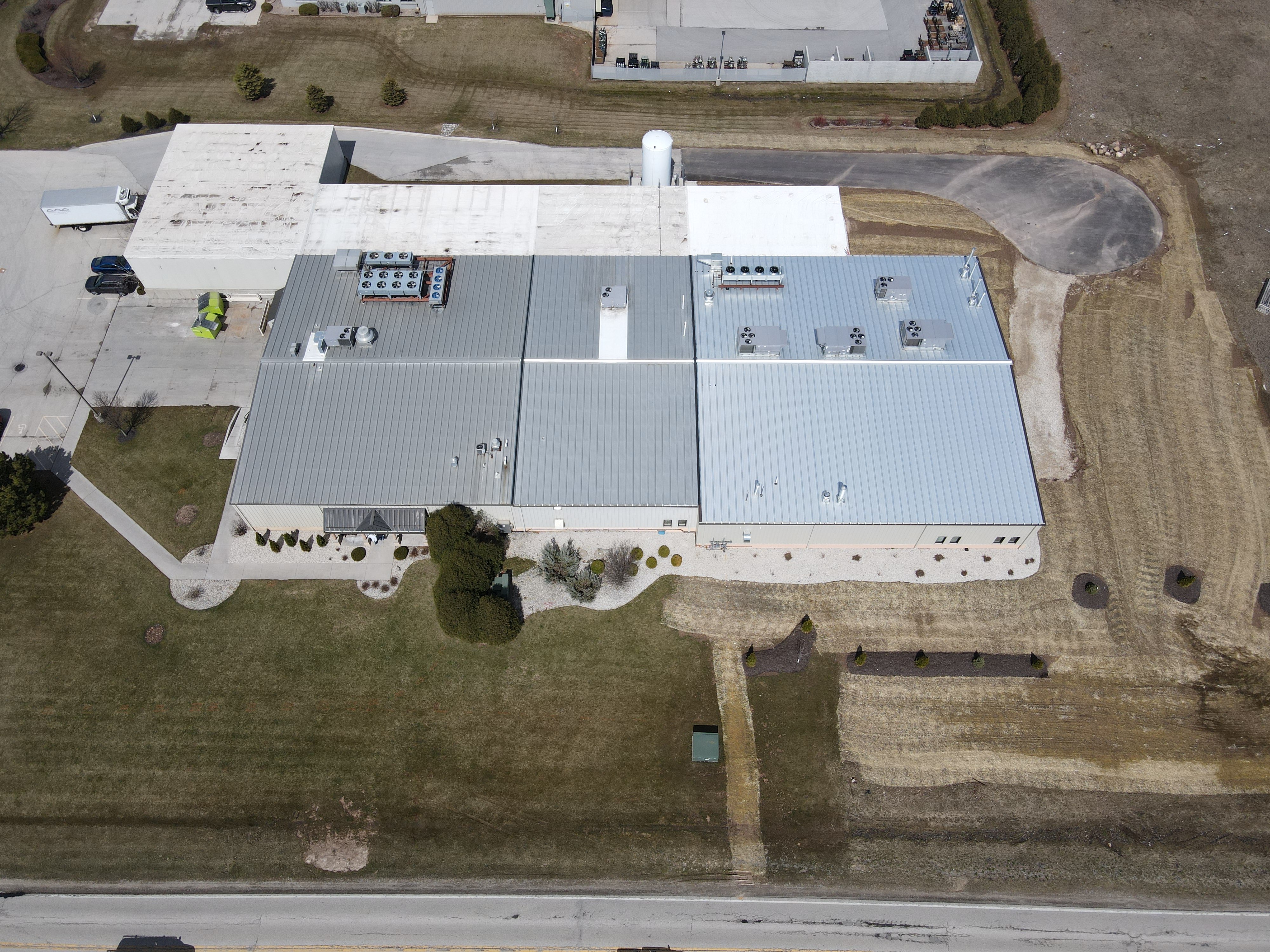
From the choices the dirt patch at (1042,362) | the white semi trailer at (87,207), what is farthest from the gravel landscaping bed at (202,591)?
the dirt patch at (1042,362)

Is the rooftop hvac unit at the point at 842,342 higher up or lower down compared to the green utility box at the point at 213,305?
lower down

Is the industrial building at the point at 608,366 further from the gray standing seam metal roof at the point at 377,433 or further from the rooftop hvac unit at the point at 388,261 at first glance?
the rooftop hvac unit at the point at 388,261

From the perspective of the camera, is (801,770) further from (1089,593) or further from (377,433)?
(377,433)

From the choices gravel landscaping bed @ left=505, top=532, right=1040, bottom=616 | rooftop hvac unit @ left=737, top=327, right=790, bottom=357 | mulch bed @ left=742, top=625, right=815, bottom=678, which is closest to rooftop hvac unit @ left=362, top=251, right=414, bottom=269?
gravel landscaping bed @ left=505, top=532, right=1040, bottom=616

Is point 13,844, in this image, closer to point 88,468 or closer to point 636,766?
point 88,468

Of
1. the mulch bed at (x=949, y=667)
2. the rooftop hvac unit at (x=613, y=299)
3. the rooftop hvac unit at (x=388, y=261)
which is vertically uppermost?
the rooftop hvac unit at (x=388, y=261)

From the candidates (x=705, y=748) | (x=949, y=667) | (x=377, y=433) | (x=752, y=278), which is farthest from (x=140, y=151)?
(x=949, y=667)

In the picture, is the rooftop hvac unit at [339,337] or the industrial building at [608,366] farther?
the rooftop hvac unit at [339,337]
